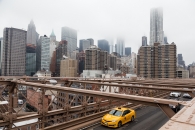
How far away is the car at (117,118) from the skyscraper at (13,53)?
156 metres

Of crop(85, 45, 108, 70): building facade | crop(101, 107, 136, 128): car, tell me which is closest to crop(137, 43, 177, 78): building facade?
crop(85, 45, 108, 70): building facade

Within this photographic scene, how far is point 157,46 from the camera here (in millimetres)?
112812

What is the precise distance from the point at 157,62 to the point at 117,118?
10551 cm

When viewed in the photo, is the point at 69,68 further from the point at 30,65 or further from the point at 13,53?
the point at 13,53

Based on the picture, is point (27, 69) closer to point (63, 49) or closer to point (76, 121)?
point (63, 49)

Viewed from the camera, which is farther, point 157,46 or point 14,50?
point 14,50

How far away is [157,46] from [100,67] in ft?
141

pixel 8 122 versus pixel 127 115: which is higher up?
pixel 8 122

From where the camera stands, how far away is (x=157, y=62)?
366 ft

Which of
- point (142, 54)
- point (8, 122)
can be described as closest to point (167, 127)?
point (8, 122)

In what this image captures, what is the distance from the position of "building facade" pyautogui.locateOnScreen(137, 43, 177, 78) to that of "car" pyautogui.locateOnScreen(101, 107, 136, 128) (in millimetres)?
98150

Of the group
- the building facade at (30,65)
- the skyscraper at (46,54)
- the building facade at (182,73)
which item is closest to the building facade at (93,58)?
the skyscraper at (46,54)

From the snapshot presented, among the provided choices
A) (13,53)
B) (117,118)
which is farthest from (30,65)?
(117,118)

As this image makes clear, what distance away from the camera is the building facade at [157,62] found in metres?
110
